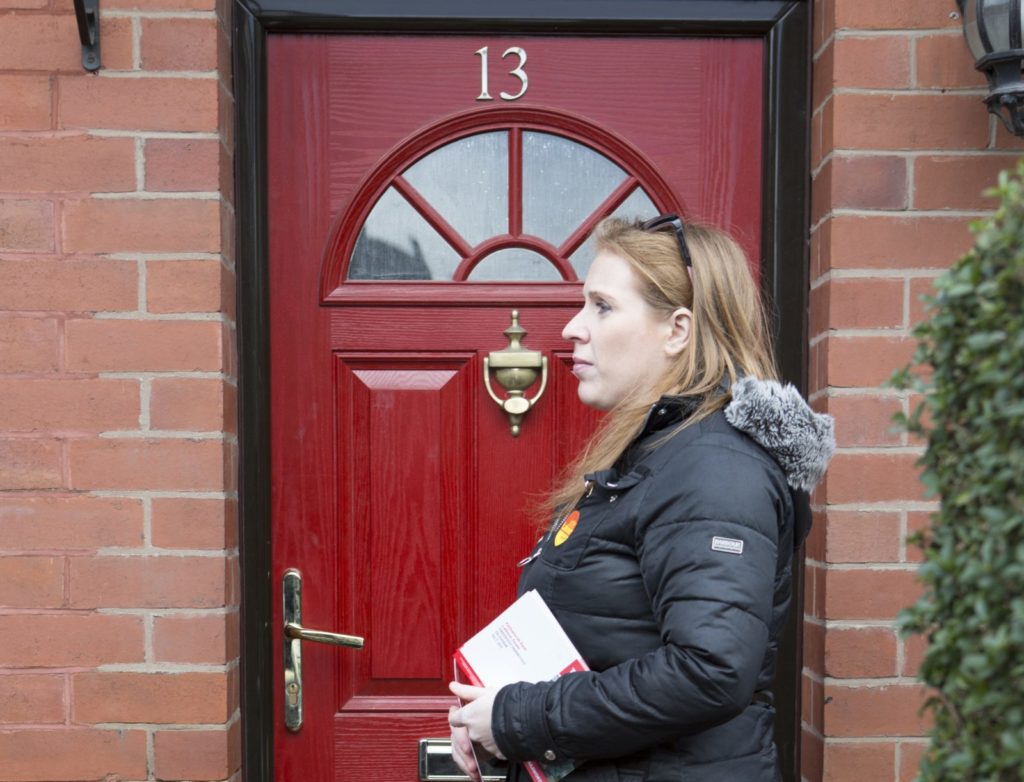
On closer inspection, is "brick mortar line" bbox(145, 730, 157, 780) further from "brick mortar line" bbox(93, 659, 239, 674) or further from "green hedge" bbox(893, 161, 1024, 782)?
"green hedge" bbox(893, 161, 1024, 782)

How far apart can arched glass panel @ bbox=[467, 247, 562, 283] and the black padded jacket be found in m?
0.87

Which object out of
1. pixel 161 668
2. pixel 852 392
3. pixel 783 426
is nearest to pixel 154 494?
pixel 161 668

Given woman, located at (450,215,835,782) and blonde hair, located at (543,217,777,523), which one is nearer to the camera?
woman, located at (450,215,835,782)

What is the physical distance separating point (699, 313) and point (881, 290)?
25.9 inches

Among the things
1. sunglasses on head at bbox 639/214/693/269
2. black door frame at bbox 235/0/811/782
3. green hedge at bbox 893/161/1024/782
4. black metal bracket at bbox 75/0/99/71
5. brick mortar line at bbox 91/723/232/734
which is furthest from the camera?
black door frame at bbox 235/0/811/782

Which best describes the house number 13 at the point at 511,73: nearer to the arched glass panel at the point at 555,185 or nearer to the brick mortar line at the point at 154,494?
the arched glass panel at the point at 555,185

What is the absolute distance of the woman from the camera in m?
1.55

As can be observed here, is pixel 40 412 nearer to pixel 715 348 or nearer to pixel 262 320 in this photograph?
pixel 262 320

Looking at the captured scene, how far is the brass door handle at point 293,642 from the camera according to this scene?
2561 mm

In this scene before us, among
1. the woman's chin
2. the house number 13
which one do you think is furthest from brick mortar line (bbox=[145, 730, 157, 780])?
the house number 13

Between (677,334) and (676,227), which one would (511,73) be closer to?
(676,227)

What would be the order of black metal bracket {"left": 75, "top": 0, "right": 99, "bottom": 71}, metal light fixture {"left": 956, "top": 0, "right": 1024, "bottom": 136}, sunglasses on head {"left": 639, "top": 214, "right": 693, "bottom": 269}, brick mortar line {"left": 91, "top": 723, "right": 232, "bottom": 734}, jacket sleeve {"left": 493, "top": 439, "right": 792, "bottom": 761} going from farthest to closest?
brick mortar line {"left": 91, "top": 723, "right": 232, "bottom": 734}, black metal bracket {"left": 75, "top": 0, "right": 99, "bottom": 71}, metal light fixture {"left": 956, "top": 0, "right": 1024, "bottom": 136}, sunglasses on head {"left": 639, "top": 214, "right": 693, "bottom": 269}, jacket sleeve {"left": 493, "top": 439, "right": 792, "bottom": 761}

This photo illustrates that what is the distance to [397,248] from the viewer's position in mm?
2578

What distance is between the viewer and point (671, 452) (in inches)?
66.4
